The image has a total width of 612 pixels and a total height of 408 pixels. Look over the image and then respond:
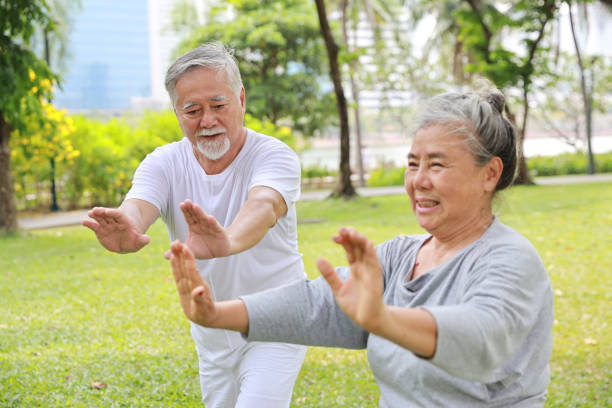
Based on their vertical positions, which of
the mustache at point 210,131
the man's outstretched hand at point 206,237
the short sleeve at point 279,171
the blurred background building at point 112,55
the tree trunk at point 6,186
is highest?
the blurred background building at point 112,55

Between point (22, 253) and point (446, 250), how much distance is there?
38.4 ft

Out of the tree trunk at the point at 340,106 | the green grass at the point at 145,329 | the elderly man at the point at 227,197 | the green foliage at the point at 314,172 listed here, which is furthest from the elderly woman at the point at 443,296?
the green foliage at the point at 314,172

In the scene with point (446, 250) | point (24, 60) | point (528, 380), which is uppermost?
point (24, 60)

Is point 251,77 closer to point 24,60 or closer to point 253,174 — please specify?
point 24,60

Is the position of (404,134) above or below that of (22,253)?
above

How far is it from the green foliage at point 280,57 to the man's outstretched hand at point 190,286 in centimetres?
2839

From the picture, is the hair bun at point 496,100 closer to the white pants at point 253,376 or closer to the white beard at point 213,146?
the white beard at point 213,146

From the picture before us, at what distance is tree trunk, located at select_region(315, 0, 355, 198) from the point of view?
17000 millimetres

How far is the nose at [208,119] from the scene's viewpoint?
2910 mm

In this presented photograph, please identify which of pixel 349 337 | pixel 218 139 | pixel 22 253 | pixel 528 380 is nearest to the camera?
pixel 528 380

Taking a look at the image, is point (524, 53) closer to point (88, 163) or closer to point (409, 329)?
point (88, 163)

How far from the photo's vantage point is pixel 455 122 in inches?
82.9

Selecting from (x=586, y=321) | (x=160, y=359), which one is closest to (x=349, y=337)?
(x=160, y=359)

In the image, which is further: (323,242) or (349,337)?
(323,242)
